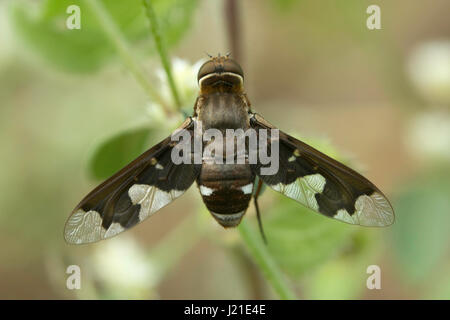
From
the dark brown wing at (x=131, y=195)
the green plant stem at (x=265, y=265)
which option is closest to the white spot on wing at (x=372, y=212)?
the green plant stem at (x=265, y=265)

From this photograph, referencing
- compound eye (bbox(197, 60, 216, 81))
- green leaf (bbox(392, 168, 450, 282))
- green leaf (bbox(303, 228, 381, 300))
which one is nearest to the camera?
compound eye (bbox(197, 60, 216, 81))

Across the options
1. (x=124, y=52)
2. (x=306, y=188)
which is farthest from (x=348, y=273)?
(x=124, y=52)

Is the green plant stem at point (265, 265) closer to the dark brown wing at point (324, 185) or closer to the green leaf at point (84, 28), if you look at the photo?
the dark brown wing at point (324, 185)

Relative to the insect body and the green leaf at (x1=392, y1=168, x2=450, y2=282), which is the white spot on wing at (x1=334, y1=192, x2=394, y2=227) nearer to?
the insect body

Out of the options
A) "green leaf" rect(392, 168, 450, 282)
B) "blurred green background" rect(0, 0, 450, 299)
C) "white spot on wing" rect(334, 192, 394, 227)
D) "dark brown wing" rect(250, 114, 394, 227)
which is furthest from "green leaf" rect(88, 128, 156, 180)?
"green leaf" rect(392, 168, 450, 282)

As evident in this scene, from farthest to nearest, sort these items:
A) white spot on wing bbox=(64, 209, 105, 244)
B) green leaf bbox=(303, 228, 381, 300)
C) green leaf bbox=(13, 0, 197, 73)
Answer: green leaf bbox=(303, 228, 381, 300)
green leaf bbox=(13, 0, 197, 73)
white spot on wing bbox=(64, 209, 105, 244)

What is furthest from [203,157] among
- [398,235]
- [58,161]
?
[58,161]

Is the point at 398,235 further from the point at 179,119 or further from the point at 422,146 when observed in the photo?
the point at 179,119

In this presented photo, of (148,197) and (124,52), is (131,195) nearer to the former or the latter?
(148,197)
